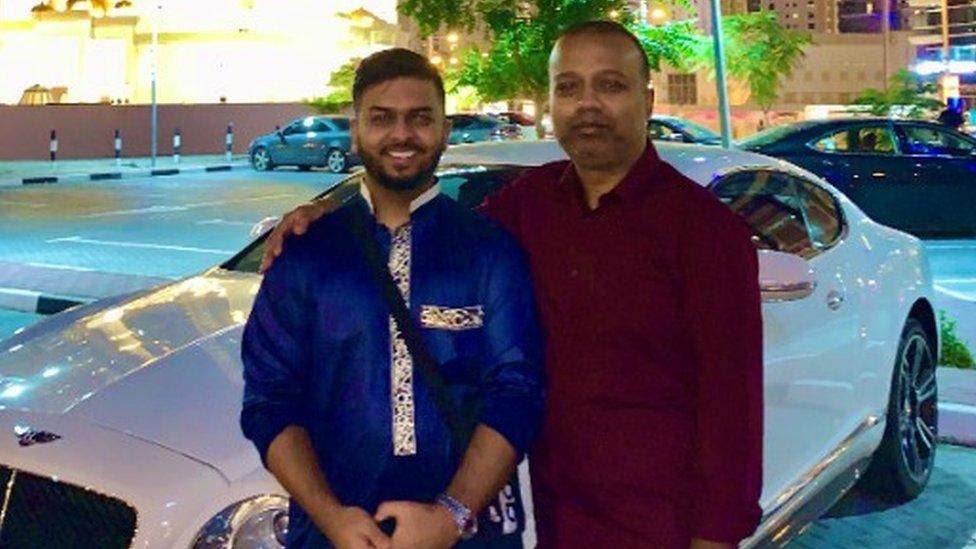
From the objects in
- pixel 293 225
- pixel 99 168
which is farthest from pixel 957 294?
pixel 99 168

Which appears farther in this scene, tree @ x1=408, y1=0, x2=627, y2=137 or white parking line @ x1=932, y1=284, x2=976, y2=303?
white parking line @ x1=932, y1=284, x2=976, y2=303

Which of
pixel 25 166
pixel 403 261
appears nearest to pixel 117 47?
pixel 25 166

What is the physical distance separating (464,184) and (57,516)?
1980mm

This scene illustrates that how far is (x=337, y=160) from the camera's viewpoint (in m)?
28.1

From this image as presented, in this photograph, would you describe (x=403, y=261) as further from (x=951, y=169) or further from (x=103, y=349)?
(x=951, y=169)

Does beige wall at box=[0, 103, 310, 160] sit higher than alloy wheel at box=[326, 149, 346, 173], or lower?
higher

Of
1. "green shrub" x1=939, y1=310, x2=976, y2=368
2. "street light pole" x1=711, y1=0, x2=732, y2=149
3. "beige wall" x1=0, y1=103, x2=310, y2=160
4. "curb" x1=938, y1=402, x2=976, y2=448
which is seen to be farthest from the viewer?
"beige wall" x1=0, y1=103, x2=310, y2=160

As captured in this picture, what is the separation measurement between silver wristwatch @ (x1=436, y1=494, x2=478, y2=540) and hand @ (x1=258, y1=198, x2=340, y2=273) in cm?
53

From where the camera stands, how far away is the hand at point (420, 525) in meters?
2.16

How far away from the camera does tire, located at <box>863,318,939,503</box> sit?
5.31 meters

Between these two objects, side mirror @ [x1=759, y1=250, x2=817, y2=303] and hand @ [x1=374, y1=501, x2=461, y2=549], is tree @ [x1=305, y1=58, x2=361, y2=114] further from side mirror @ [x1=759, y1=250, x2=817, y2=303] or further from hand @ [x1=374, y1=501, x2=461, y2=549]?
hand @ [x1=374, y1=501, x2=461, y2=549]

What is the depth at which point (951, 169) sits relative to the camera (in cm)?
1416

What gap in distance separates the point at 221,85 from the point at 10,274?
1019 inches

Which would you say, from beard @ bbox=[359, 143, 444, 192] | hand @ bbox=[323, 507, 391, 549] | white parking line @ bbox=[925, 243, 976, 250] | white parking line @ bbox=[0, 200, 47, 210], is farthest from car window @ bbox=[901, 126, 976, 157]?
hand @ bbox=[323, 507, 391, 549]
